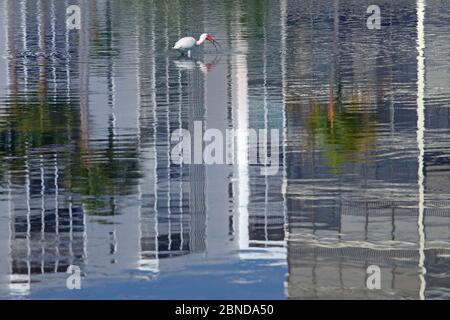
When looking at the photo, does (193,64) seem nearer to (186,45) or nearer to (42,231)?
(186,45)

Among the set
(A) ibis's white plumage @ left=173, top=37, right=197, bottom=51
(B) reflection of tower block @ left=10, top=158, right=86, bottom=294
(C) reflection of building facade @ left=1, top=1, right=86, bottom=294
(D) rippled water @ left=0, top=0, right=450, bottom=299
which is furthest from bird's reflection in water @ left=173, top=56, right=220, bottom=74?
(B) reflection of tower block @ left=10, top=158, right=86, bottom=294

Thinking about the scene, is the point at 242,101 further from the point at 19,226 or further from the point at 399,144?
the point at 19,226

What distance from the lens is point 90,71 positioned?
33.3m

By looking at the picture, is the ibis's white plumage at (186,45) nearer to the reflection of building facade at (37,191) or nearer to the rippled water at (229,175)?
the rippled water at (229,175)

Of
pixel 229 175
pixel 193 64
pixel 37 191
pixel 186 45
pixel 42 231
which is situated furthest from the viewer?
pixel 186 45

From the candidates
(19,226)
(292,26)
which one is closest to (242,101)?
(19,226)

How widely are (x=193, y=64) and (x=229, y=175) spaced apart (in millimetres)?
14417

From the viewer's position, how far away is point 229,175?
66.8 feet

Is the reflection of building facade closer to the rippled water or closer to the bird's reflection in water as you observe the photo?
the rippled water

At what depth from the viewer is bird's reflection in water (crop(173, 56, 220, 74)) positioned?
110 ft

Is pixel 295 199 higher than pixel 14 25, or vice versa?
pixel 14 25

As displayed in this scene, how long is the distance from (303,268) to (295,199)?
417 cm

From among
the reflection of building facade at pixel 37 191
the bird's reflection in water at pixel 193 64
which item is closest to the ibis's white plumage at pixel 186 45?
the bird's reflection in water at pixel 193 64

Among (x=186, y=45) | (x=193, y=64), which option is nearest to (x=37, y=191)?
(x=193, y=64)
